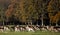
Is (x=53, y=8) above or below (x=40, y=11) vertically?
above

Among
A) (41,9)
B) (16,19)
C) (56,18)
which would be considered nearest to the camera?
(56,18)

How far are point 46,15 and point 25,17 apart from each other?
181 inches

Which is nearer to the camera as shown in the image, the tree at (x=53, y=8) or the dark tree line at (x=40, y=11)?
the tree at (x=53, y=8)

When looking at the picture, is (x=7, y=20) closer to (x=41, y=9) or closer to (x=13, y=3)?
(x=13, y=3)

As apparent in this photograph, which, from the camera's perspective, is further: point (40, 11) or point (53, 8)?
point (40, 11)

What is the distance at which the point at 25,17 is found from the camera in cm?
7081

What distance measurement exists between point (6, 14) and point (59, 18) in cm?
2982

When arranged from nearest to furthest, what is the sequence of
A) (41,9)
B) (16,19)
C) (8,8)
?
(41,9)
(16,19)
(8,8)

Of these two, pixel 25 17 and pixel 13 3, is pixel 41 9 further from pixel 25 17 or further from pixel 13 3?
pixel 13 3

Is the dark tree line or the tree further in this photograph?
the dark tree line

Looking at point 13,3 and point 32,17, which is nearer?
point 32,17

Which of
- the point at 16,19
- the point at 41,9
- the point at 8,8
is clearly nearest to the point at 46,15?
the point at 41,9

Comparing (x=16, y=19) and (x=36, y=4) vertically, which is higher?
(x=36, y=4)

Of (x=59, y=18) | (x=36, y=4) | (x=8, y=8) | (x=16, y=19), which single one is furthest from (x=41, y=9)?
(x=8, y=8)
